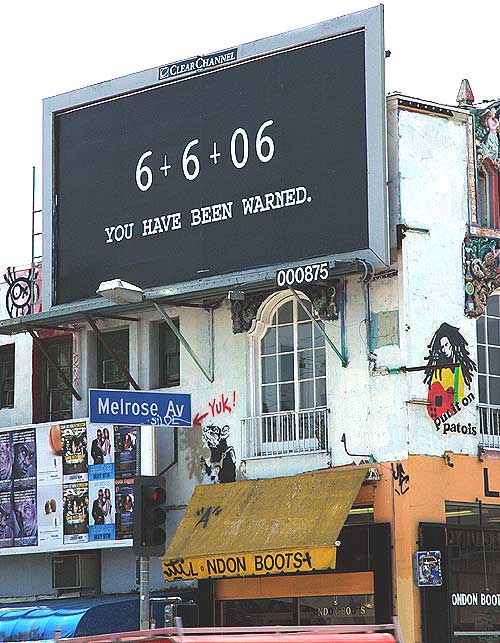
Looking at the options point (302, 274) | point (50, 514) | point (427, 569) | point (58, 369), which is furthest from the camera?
point (58, 369)

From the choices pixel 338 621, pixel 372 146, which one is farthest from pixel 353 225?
pixel 338 621

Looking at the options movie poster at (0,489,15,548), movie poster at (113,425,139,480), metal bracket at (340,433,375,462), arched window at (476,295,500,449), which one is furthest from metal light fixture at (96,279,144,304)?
movie poster at (0,489,15,548)

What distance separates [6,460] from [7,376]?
6.84ft

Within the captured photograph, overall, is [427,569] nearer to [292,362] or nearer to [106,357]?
[292,362]

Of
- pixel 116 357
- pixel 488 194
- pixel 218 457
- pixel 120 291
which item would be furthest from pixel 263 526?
pixel 488 194

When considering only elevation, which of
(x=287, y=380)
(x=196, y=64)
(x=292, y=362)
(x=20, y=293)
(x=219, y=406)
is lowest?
(x=219, y=406)

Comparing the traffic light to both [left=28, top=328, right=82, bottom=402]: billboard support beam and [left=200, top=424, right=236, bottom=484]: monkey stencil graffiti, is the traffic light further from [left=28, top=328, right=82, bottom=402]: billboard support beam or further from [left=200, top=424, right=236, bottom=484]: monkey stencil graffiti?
[left=28, top=328, right=82, bottom=402]: billboard support beam

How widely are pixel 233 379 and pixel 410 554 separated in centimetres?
455

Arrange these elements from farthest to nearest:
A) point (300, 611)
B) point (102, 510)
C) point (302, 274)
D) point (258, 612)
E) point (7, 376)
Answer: point (7, 376)
point (102, 510)
point (258, 612)
point (300, 611)
point (302, 274)

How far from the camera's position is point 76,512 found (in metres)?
28.5

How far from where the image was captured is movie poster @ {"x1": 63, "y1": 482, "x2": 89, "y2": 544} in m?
28.3

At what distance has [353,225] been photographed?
24781mm

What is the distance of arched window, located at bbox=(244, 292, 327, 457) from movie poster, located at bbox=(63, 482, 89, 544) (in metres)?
3.54

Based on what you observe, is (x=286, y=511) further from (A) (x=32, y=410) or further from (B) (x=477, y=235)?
(A) (x=32, y=410)
